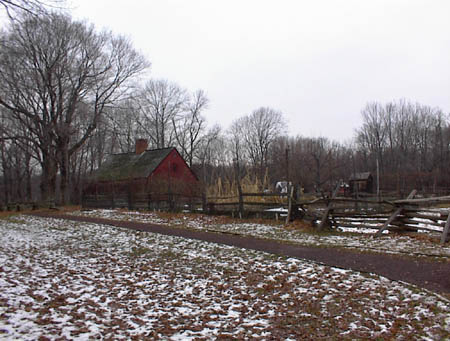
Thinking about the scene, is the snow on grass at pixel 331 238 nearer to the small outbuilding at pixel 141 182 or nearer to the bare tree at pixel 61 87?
the small outbuilding at pixel 141 182

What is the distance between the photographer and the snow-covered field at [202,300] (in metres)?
5.01

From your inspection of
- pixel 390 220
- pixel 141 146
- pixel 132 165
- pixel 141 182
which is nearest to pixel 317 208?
pixel 390 220

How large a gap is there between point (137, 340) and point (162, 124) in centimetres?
6048

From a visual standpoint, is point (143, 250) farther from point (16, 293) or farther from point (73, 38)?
point (73, 38)

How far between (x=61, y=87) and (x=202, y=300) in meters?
30.9

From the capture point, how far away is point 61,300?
6293 mm

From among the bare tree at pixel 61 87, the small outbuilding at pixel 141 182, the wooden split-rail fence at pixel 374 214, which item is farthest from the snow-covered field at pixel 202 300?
the bare tree at pixel 61 87

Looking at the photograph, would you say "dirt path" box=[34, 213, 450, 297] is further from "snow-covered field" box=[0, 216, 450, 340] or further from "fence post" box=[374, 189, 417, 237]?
"fence post" box=[374, 189, 417, 237]

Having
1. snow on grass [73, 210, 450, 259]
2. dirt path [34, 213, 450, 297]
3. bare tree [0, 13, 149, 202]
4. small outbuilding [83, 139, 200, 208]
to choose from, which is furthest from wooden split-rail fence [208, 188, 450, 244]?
bare tree [0, 13, 149, 202]

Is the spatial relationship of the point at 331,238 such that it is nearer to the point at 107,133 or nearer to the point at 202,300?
the point at 202,300

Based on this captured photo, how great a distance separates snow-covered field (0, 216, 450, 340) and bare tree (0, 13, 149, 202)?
75.3 ft

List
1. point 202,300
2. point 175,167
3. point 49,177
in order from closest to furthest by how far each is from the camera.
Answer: point 202,300
point 49,177
point 175,167

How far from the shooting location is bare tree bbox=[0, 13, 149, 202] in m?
28.8

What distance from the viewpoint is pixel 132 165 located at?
3966cm
